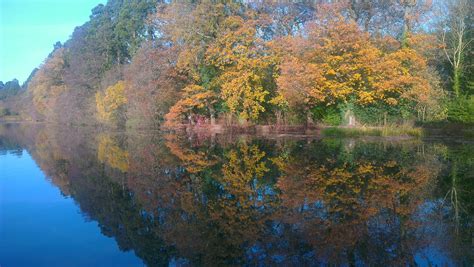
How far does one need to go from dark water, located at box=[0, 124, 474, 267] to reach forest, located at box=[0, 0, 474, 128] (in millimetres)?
11437

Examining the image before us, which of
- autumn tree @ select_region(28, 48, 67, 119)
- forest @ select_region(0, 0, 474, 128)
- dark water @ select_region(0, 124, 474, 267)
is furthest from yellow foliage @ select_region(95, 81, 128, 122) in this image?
dark water @ select_region(0, 124, 474, 267)

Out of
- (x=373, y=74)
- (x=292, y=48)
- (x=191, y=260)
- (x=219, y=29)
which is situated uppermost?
(x=219, y=29)

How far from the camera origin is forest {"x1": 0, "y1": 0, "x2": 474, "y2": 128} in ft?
91.2

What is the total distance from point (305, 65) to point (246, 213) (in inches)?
816

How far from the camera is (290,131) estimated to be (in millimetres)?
32812

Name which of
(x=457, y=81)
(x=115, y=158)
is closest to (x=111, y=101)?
(x=115, y=158)

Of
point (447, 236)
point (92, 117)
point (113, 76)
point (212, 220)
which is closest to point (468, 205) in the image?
point (447, 236)

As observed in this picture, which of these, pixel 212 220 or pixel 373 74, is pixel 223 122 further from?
pixel 212 220

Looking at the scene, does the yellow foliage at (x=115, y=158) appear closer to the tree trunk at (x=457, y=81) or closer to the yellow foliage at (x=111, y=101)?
the yellow foliage at (x=111, y=101)

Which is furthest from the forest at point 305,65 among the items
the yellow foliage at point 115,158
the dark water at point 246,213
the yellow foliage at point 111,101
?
the yellow foliage at point 115,158

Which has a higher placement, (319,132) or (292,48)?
(292,48)

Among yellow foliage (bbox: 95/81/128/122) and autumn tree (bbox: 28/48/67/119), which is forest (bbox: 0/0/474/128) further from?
autumn tree (bbox: 28/48/67/119)

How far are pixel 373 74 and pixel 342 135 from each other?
4857 millimetres

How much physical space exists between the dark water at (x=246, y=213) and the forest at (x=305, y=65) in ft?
37.5
